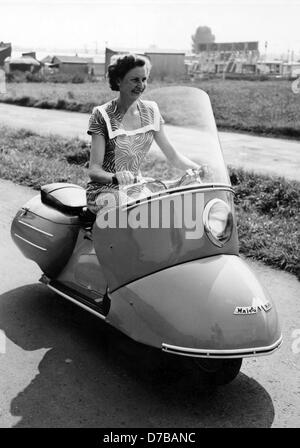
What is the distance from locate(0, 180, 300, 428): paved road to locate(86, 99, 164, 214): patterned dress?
33.1 inches

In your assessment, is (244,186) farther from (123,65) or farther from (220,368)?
(220,368)

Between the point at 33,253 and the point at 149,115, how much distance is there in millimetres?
1252

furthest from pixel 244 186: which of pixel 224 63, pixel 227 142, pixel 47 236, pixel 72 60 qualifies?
pixel 72 60

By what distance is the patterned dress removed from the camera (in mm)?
3670

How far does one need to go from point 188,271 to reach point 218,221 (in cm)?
32

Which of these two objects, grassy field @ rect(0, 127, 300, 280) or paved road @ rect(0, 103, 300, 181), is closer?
paved road @ rect(0, 103, 300, 181)

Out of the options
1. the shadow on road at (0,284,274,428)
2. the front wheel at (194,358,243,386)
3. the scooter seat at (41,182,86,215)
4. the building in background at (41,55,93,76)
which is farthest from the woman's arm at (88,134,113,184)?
the building in background at (41,55,93,76)

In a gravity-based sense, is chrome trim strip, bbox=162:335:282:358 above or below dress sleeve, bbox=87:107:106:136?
below

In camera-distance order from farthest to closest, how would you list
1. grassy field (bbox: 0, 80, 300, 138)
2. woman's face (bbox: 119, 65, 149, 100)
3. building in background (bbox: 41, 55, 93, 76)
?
building in background (bbox: 41, 55, 93, 76) < grassy field (bbox: 0, 80, 300, 138) < woman's face (bbox: 119, 65, 149, 100)

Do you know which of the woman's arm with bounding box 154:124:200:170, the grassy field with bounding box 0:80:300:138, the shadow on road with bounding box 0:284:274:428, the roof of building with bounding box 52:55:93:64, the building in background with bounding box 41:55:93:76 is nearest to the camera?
the shadow on road with bounding box 0:284:274:428

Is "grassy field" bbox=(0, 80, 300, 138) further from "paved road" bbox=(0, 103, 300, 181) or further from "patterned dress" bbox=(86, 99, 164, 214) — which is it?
"patterned dress" bbox=(86, 99, 164, 214)

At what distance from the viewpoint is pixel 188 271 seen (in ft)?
10.1

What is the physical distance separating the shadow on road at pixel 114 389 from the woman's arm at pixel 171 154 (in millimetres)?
1071

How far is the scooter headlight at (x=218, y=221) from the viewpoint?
10.3 feet
